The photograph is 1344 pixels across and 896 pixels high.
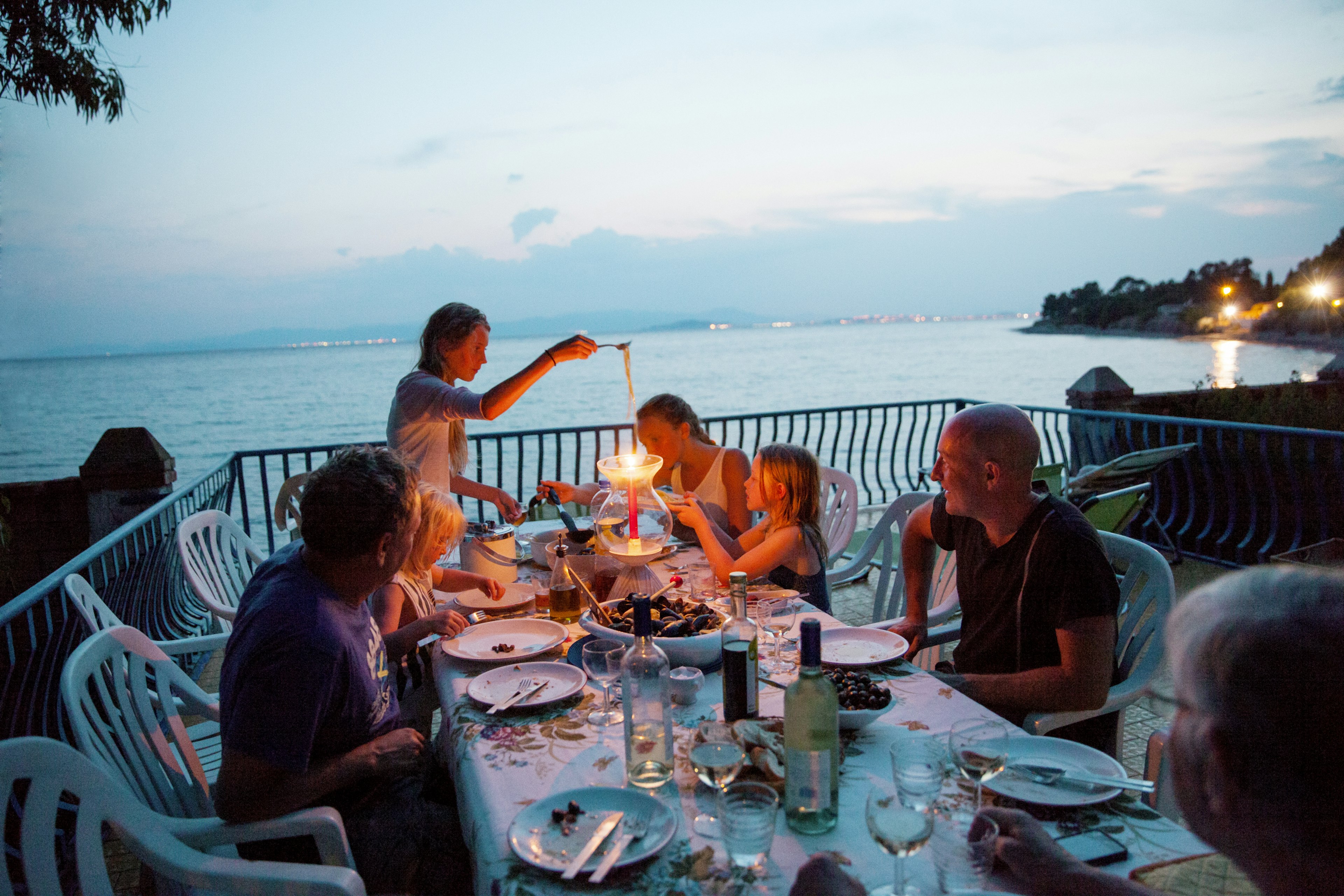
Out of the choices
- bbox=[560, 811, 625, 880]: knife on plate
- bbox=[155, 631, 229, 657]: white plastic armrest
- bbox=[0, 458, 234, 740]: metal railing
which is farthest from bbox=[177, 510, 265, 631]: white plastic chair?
bbox=[560, 811, 625, 880]: knife on plate

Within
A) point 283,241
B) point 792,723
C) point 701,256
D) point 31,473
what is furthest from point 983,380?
point 792,723

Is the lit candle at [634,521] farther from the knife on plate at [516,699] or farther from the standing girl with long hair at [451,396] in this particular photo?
the standing girl with long hair at [451,396]

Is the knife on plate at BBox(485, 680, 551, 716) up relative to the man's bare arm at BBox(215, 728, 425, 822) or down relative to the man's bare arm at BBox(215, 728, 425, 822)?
up

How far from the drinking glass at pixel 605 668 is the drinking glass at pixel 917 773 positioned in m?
0.63

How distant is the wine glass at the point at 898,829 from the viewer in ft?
3.37

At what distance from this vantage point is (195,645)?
105 inches

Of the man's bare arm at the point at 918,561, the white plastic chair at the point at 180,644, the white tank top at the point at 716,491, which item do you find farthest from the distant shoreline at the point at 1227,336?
the white plastic chair at the point at 180,644

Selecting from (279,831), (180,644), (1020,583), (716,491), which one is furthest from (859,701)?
(180,644)

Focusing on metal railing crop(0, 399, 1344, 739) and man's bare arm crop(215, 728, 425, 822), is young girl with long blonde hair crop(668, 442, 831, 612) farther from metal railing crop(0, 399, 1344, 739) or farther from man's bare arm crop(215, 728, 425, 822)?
metal railing crop(0, 399, 1344, 739)

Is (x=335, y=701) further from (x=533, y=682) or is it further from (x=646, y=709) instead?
(x=646, y=709)

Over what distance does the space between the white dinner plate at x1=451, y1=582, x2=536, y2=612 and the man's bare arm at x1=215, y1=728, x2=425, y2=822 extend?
0.80m

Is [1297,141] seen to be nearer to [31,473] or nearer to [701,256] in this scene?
[701,256]

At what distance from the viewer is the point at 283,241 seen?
25.6m

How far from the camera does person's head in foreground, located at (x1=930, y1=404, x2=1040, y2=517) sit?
2094 millimetres
